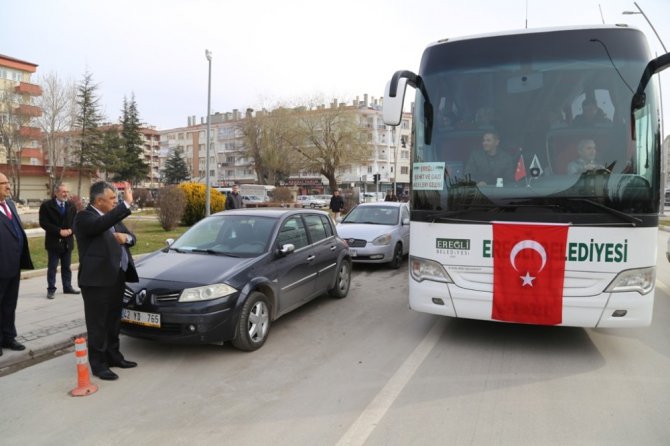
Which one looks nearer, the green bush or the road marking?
the road marking

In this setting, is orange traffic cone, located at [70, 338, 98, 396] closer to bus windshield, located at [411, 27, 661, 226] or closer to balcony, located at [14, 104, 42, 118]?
bus windshield, located at [411, 27, 661, 226]

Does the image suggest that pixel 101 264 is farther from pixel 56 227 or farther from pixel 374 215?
pixel 374 215

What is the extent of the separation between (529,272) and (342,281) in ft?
11.9

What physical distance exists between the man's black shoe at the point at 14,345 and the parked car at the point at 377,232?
6417 mm

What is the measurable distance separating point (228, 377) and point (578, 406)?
10.00 feet

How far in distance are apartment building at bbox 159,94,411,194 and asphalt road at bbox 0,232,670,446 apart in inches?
A: 1987

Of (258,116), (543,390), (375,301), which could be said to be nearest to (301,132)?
(258,116)

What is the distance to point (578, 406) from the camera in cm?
381

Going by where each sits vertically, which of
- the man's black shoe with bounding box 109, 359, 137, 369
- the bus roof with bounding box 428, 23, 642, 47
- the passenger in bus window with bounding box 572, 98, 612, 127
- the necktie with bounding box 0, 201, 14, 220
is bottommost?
the man's black shoe with bounding box 109, 359, 137, 369

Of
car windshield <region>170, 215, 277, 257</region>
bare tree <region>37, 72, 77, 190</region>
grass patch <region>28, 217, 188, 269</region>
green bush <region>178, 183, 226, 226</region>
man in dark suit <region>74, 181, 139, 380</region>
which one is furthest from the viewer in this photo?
bare tree <region>37, 72, 77, 190</region>

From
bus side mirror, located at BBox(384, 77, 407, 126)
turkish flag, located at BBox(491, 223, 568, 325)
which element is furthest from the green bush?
turkish flag, located at BBox(491, 223, 568, 325)

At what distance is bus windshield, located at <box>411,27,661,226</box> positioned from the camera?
14.9 ft

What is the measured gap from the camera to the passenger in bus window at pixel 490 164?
4777 millimetres

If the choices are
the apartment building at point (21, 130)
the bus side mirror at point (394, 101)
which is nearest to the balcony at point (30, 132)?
the apartment building at point (21, 130)
